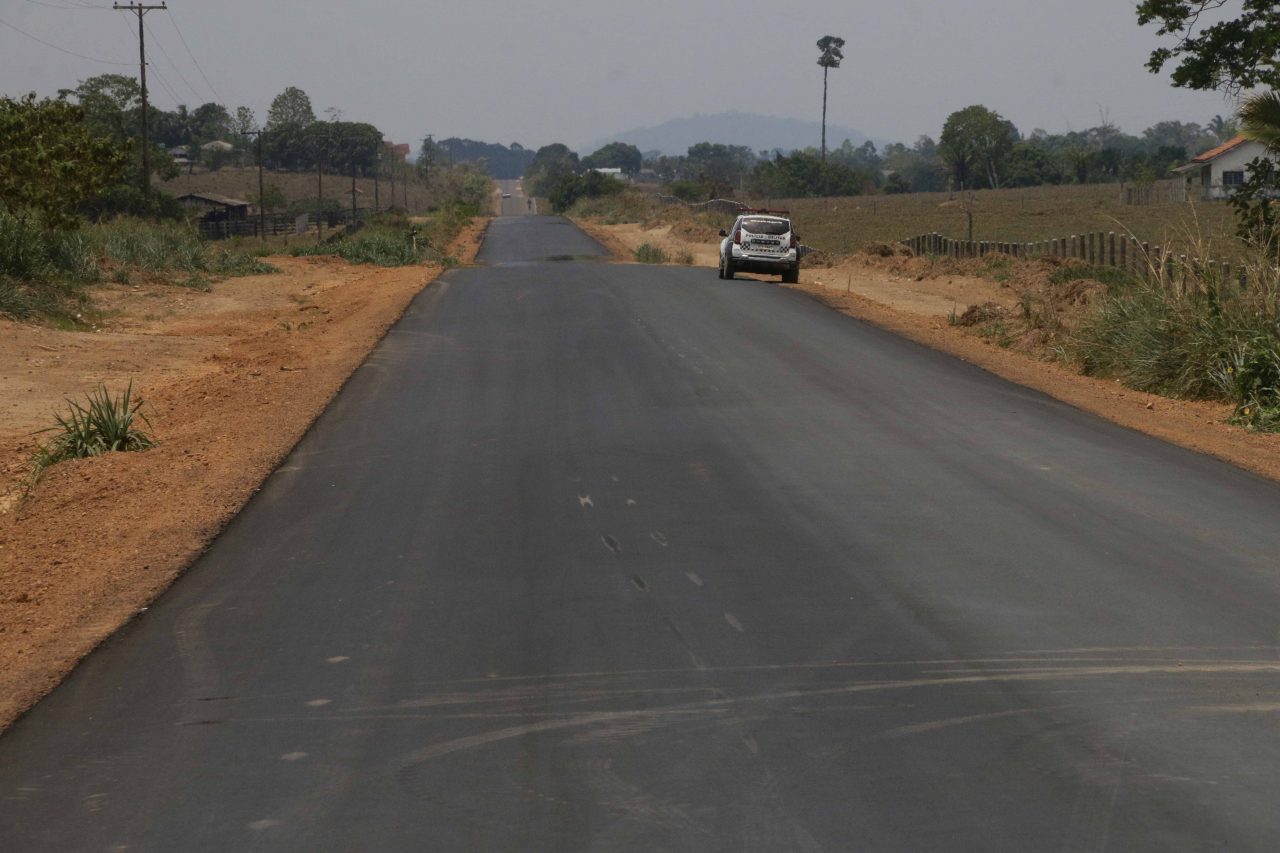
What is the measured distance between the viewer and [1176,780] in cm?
580

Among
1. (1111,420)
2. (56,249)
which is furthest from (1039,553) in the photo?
(56,249)

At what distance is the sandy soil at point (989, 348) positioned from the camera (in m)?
15.1

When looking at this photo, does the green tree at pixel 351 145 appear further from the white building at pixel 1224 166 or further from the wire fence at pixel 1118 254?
the wire fence at pixel 1118 254

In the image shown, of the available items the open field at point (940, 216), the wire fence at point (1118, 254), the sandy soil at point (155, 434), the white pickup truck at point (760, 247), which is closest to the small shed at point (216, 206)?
the open field at point (940, 216)

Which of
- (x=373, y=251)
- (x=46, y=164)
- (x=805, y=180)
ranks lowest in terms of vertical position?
(x=373, y=251)

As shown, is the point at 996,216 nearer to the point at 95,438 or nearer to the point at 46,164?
the point at 46,164

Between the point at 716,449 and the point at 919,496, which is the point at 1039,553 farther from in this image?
the point at 716,449

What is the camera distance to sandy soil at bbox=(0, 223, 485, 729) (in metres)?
8.77

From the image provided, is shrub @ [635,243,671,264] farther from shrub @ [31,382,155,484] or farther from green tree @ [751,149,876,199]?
green tree @ [751,149,876,199]

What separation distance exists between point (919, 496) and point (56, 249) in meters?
25.3

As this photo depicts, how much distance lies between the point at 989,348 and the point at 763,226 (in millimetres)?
12487

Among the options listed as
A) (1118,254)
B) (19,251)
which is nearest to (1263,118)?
(1118,254)

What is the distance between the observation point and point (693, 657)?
24.2 ft

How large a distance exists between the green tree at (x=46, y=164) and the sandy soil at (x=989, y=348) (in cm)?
1710
